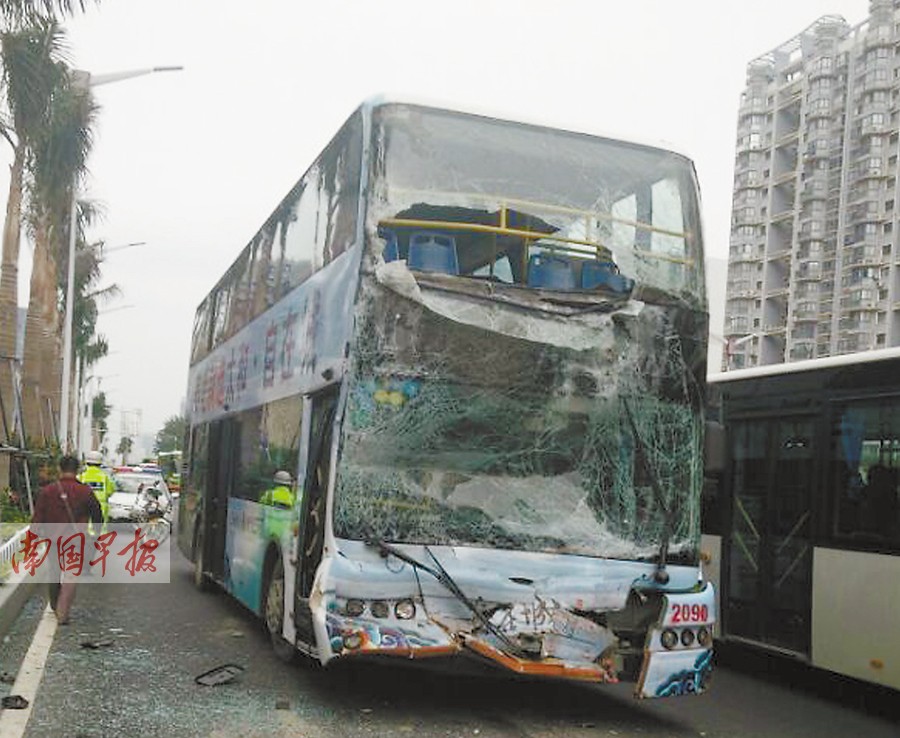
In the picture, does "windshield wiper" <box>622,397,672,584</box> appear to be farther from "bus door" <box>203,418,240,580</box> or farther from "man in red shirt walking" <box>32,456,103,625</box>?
"man in red shirt walking" <box>32,456,103,625</box>

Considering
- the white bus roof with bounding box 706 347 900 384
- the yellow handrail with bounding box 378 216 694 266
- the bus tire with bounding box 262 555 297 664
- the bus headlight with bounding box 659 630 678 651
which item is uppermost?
the yellow handrail with bounding box 378 216 694 266

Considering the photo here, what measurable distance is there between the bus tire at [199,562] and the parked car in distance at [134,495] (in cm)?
1174

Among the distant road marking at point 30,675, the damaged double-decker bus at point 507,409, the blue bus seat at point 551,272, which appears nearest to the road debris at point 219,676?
the damaged double-decker bus at point 507,409

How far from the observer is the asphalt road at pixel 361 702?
714 centimetres

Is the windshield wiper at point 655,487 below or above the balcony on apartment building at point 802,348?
below

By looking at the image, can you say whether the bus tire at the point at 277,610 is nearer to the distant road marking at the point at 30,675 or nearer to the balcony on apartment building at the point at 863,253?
the distant road marking at the point at 30,675

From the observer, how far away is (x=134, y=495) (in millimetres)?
32219

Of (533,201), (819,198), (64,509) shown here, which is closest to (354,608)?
(533,201)

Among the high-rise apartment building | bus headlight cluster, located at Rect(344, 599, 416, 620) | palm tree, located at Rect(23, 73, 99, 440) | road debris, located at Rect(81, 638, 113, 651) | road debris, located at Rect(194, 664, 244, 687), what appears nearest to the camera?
bus headlight cluster, located at Rect(344, 599, 416, 620)

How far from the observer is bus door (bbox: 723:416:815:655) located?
29.6ft

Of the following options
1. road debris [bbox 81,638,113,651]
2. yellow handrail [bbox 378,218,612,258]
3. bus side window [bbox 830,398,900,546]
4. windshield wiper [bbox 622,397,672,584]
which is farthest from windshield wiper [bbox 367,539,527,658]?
road debris [bbox 81,638,113,651]

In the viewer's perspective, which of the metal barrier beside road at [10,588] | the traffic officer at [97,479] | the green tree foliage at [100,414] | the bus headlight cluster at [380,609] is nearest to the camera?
the bus headlight cluster at [380,609]

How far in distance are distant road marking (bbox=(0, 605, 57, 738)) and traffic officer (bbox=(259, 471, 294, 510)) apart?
207 centimetres

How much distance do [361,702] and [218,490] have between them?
5529 millimetres
